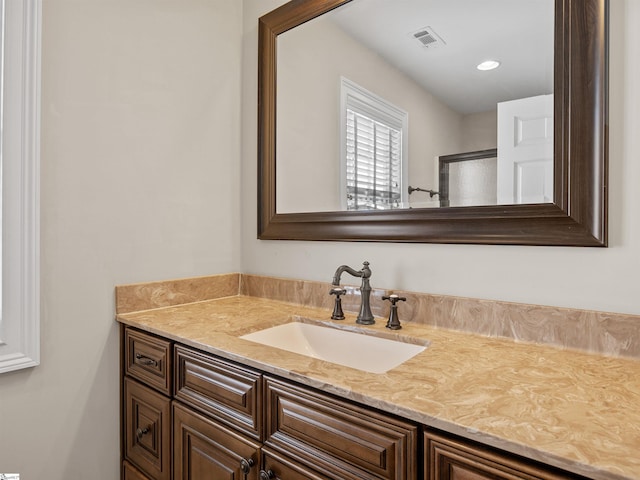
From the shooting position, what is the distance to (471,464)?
2.07ft

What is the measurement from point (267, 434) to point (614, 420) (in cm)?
71

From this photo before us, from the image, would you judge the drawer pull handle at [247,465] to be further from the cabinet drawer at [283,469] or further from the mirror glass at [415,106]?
the mirror glass at [415,106]

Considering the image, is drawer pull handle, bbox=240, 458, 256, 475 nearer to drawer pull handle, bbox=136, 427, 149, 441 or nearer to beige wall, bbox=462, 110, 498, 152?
drawer pull handle, bbox=136, 427, 149, 441

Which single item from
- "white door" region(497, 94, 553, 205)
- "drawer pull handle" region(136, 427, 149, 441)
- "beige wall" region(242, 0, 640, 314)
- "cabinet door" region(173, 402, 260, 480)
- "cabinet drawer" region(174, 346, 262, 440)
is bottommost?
"drawer pull handle" region(136, 427, 149, 441)

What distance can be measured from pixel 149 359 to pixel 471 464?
41.7 inches

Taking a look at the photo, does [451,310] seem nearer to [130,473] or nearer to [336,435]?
[336,435]

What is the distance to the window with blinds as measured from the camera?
4.43ft

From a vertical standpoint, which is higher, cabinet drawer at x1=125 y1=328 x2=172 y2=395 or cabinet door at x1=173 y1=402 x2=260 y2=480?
cabinet drawer at x1=125 y1=328 x2=172 y2=395

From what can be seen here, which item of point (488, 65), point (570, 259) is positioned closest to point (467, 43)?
point (488, 65)

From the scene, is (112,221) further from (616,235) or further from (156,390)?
(616,235)

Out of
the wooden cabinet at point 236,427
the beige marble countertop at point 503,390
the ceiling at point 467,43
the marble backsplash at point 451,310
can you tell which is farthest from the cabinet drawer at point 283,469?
the ceiling at point 467,43

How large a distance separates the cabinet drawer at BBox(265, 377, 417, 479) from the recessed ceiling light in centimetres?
101

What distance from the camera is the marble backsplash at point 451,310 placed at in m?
0.97

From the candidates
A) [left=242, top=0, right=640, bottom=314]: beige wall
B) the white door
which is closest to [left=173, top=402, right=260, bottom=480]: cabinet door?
[left=242, top=0, right=640, bottom=314]: beige wall
